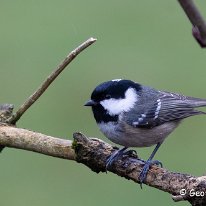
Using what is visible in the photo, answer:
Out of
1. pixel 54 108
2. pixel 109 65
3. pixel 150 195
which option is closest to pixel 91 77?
pixel 109 65

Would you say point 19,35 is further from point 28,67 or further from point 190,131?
point 190,131

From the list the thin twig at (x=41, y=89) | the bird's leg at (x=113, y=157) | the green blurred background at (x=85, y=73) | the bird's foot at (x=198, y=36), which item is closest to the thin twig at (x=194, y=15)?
the bird's foot at (x=198, y=36)

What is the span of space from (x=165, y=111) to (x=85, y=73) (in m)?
4.59

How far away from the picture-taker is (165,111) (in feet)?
13.8

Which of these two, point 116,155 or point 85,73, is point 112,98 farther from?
point 85,73

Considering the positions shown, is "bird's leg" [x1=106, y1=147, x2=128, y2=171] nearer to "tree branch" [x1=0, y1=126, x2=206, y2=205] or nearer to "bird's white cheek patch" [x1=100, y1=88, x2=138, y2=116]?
"tree branch" [x1=0, y1=126, x2=206, y2=205]

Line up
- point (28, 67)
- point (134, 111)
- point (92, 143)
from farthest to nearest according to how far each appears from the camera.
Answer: point (28, 67)
point (134, 111)
point (92, 143)

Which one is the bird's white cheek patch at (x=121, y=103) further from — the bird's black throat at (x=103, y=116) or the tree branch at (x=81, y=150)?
the tree branch at (x=81, y=150)

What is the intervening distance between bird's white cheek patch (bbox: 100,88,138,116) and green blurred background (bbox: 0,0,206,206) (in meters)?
1.99

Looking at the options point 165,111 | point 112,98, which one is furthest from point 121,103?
point 165,111

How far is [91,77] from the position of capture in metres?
8.69

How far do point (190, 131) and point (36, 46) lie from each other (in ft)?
9.22

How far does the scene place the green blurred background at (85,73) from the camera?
260 inches

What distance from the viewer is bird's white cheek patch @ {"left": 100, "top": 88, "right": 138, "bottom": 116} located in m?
3.99
